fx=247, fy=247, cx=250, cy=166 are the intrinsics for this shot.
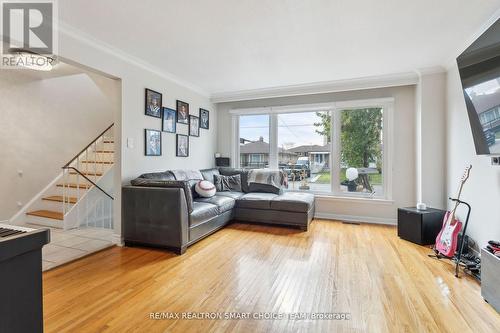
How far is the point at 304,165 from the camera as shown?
4969 millimetres

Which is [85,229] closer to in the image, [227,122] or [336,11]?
[227,122]

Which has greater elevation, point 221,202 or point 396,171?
point 396,171

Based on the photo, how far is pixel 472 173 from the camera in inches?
111

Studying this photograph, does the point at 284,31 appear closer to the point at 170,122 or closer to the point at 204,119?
the point at 170,122

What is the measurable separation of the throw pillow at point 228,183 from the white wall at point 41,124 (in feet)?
6.92

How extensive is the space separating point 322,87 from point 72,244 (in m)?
4.49

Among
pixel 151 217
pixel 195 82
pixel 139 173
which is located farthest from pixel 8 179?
pixel 195 82

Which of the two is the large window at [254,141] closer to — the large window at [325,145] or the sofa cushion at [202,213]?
the large window at [325,145]

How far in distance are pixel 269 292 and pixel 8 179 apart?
450cm

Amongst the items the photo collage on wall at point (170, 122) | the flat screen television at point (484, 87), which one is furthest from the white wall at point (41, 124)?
the flat screen television at point (484, 87)

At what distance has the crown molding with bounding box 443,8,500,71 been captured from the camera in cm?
228

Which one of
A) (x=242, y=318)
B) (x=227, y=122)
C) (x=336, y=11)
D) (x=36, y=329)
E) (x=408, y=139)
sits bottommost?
(x=242, y=318)

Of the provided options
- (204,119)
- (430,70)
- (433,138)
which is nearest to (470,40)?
(430,70)

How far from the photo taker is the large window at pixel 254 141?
5.24 metres
